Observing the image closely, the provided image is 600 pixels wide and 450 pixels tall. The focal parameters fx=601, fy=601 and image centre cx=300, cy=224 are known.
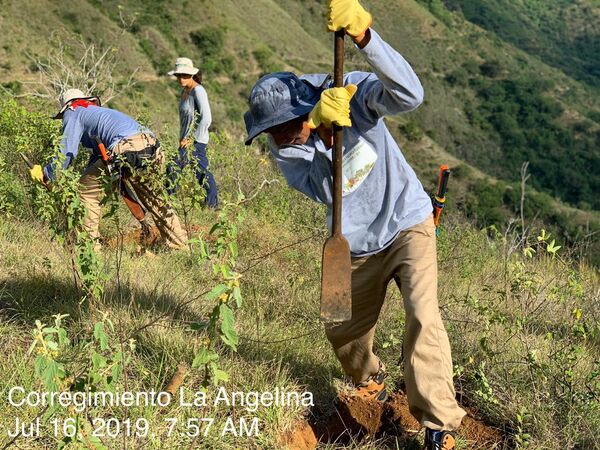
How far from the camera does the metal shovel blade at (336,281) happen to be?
242cm

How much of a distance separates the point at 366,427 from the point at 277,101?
4.87 feet

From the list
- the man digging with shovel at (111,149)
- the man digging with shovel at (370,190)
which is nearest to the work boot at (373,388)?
the man digging with shovel at (370,190)

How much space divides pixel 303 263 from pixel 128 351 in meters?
2.01

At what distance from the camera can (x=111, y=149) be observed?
14.2ft

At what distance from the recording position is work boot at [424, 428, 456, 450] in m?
2.32

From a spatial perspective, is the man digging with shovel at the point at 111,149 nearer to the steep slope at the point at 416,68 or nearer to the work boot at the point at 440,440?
the work boot at the point at 440,440

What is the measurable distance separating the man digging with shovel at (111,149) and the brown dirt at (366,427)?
220 cm

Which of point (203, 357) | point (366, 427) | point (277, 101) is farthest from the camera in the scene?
point (366, 427)

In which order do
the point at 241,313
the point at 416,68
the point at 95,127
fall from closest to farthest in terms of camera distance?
the point at 241,313 < the point at 95,127 < the point at 416,68

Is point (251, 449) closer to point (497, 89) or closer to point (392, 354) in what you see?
point (392, 354)

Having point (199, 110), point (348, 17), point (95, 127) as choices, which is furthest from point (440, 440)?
point (199, 110)

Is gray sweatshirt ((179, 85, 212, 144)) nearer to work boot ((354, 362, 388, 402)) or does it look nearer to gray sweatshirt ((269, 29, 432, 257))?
gray sweatshirt ((269, 29, 432, 257))

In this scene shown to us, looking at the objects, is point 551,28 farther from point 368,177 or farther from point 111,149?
point 368,177

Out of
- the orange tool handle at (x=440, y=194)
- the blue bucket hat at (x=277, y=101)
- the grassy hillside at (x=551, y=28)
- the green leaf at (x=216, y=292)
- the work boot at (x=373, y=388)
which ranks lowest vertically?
the grassy hillside at (x=551, y=28)
